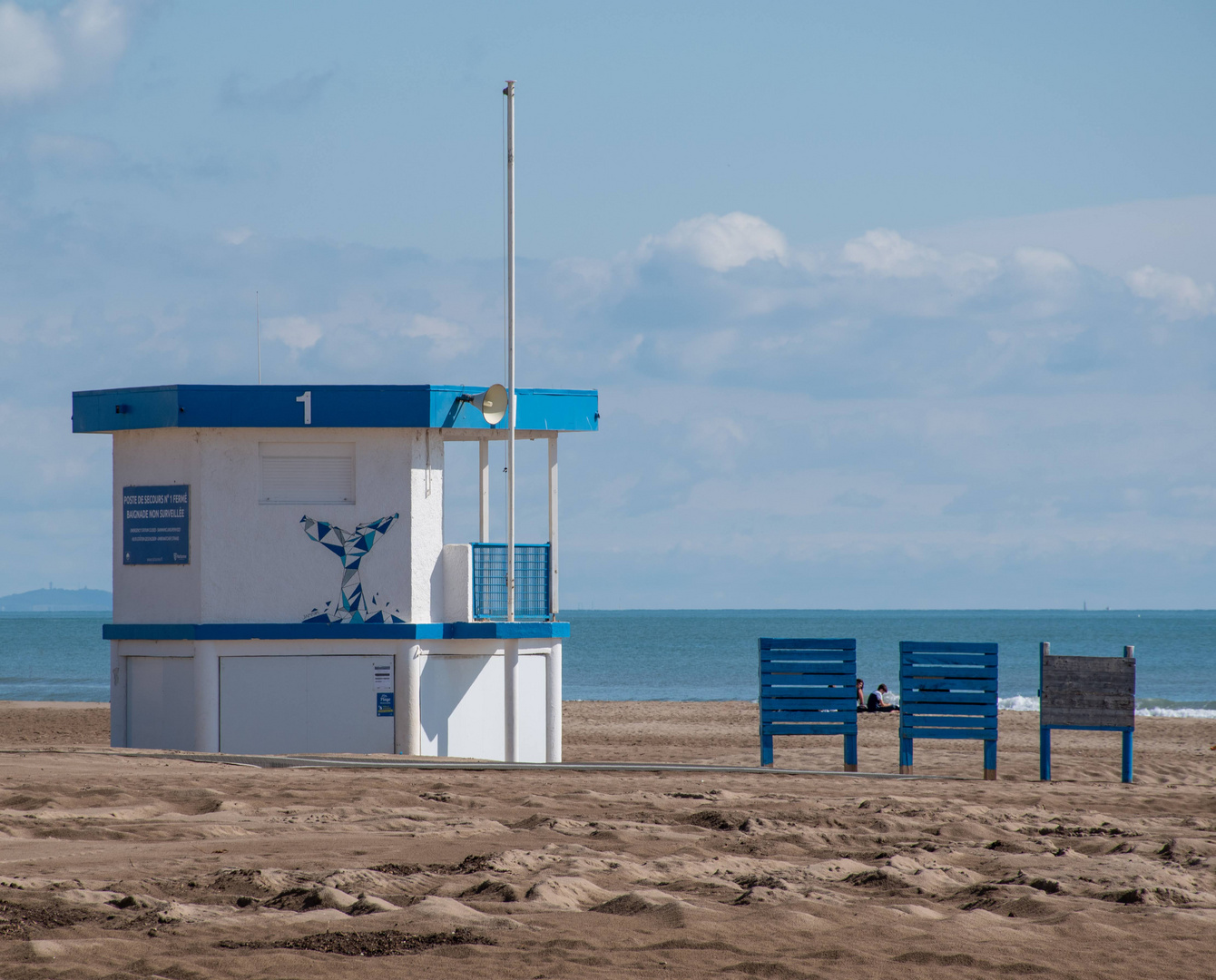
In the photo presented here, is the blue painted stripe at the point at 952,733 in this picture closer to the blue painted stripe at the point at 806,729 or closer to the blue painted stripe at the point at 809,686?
the blue painted stripe at the point at 806,729

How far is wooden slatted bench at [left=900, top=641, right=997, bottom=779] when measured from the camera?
16500 millimetres

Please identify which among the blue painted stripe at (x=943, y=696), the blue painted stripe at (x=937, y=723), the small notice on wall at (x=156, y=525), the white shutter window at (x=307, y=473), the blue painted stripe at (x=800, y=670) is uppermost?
the white shutter window at (x=307, y=473)

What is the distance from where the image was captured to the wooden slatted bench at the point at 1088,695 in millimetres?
16141

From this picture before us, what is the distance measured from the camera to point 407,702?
→ 17672 mm

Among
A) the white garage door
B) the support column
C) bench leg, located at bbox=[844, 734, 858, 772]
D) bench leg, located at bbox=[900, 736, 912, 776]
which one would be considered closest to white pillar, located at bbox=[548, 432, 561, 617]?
the support column

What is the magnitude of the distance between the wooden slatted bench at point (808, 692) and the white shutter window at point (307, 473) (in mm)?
5694

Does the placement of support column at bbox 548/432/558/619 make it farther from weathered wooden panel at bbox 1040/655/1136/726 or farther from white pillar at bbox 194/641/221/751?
weathered wooden panel at bbox 1040/655/1136/726

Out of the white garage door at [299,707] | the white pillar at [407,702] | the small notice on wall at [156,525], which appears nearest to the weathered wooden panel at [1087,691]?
the white pillar at [407,702]

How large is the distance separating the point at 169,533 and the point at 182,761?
3753 mm

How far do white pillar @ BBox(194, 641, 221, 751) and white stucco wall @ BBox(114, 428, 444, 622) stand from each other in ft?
1.54

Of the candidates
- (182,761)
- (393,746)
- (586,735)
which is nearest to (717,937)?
(182,761)

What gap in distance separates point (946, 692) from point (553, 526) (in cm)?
565

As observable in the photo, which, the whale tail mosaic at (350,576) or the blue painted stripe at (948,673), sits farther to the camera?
the whale tail mosaic at (350,576)

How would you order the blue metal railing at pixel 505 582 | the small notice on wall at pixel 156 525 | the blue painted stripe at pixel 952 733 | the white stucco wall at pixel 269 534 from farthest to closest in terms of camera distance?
1. the blue metal railing at pixel 505 582
2. the small notice on wall at pixel 156 525
3. the white stucco wall at pixel 269 534
4. the blue painted stripe at pixel 952 733
